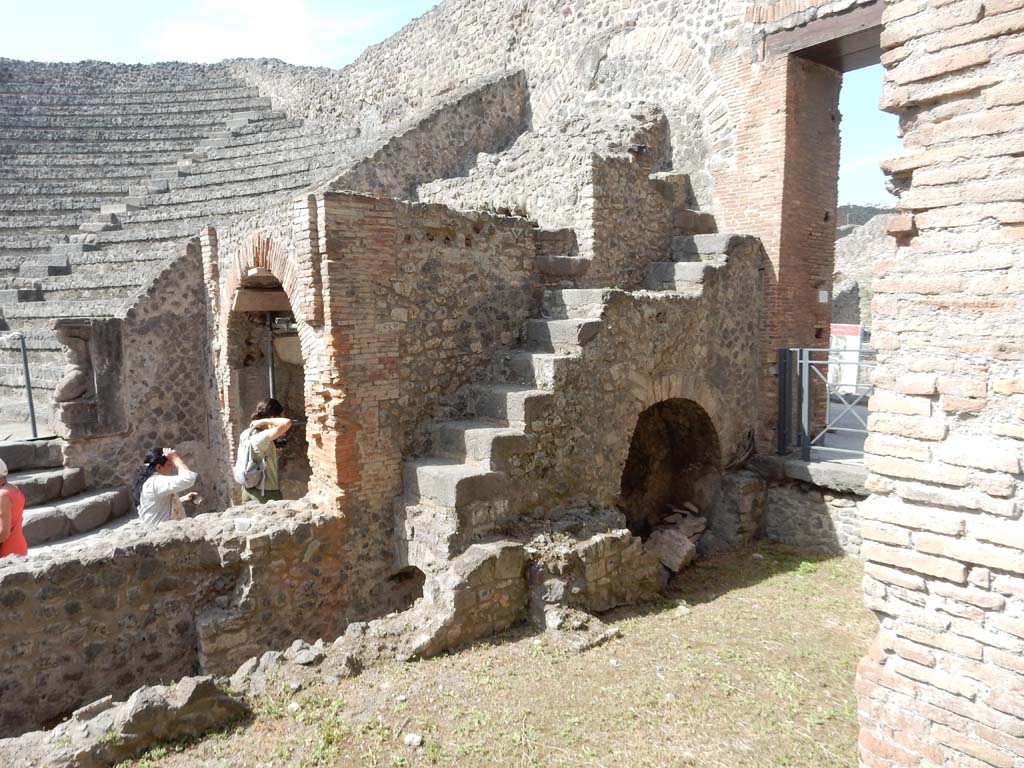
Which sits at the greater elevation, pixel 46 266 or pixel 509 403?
pixel 46 266

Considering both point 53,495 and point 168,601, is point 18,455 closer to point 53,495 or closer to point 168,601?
point 53,495

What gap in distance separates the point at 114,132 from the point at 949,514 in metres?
19.6

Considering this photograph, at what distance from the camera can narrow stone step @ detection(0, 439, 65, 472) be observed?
7891mm

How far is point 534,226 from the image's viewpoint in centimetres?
694

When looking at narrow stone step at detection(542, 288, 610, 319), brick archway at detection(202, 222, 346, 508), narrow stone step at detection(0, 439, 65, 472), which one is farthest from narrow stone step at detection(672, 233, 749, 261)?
narrow stone step at detection(0, 439, 65, 472)

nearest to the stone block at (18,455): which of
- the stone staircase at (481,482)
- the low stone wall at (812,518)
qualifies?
the stone staircase at (481,482)

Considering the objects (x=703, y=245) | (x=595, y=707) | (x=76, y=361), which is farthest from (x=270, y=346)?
(x=595, y=707)

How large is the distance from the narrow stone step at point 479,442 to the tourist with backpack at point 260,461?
171cm

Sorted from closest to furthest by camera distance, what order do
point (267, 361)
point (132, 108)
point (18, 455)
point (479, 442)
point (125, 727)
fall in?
1. point (125, 727)
2. point (479, 442)
3. point (18, 455)
4. point (267, 361)
5. point (132, 108)

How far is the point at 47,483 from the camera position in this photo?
7797 mm

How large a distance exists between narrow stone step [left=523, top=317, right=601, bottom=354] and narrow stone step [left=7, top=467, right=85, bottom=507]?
5.79m

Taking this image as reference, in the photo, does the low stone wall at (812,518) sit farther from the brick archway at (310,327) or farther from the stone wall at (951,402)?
the brick archway at (310,327)

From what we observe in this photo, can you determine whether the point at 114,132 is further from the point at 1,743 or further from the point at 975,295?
the point at 975,295

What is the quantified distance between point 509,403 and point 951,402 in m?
3.71
